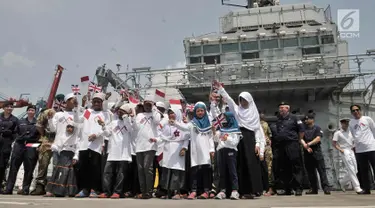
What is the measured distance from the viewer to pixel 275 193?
6.93 m

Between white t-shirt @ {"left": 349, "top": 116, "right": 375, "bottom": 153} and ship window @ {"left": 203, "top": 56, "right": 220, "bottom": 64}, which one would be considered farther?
ship window @ {"left": 203, "top": 56, "right": 220, "bottom": 64}

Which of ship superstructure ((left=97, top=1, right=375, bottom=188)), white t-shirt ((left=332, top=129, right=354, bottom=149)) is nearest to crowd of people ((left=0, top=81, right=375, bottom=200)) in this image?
white t-shirt ((left=332, top=129, right=354, bottom=149))

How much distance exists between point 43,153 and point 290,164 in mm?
4518

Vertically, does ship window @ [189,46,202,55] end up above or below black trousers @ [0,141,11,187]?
above

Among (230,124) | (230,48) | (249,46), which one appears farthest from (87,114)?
(249,46)

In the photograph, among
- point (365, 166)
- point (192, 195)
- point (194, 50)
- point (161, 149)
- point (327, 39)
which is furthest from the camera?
point (194, 50)

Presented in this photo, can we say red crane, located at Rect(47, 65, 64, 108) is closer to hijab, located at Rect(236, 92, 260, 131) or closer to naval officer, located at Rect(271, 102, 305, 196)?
naval officer, located at Rect(271, 102, 305, 196)

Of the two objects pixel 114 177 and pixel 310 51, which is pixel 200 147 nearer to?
pixel 114 177

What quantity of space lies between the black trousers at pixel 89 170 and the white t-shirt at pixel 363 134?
474 cm

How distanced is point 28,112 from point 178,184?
3.42 metres

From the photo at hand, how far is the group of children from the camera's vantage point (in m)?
5.14

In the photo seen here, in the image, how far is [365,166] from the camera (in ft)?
20.7

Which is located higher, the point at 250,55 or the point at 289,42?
the point at 289,42

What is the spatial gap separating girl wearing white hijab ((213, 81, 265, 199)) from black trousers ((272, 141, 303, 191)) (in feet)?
3.95
